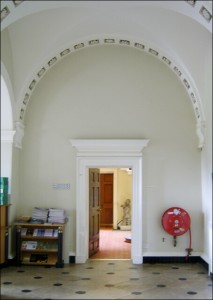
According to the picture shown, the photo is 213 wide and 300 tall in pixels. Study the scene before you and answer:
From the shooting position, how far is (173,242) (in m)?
9.10

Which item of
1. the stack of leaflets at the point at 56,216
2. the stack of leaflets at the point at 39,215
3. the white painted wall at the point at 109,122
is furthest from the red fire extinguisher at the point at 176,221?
the stack of leaflets at the point at 39,215

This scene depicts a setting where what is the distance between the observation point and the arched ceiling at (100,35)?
296 inches

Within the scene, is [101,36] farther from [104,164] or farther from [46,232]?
[46,232]

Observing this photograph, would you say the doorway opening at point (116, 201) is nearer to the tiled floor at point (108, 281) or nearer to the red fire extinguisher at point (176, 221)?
the red fire extinguisher at point (176, 221)

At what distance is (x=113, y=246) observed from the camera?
11633 mm

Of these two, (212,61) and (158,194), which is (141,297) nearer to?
(158,194)

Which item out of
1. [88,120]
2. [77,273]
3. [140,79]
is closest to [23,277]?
[77,273]

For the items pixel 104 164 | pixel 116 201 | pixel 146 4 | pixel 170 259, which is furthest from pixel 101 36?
pixel 116 201

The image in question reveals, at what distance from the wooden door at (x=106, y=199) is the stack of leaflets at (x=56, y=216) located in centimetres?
856

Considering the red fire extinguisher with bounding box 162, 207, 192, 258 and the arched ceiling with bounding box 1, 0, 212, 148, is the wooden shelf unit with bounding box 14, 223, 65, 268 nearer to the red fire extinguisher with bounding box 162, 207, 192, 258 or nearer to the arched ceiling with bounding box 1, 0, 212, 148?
the red fire extinguisher with bounding box 162, 207, 192, 258

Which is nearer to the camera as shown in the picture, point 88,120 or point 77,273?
point 77,273

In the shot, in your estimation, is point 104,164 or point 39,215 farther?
point 104,164

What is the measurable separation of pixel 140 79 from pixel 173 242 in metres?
3.81

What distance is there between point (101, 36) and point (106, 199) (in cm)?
1012
